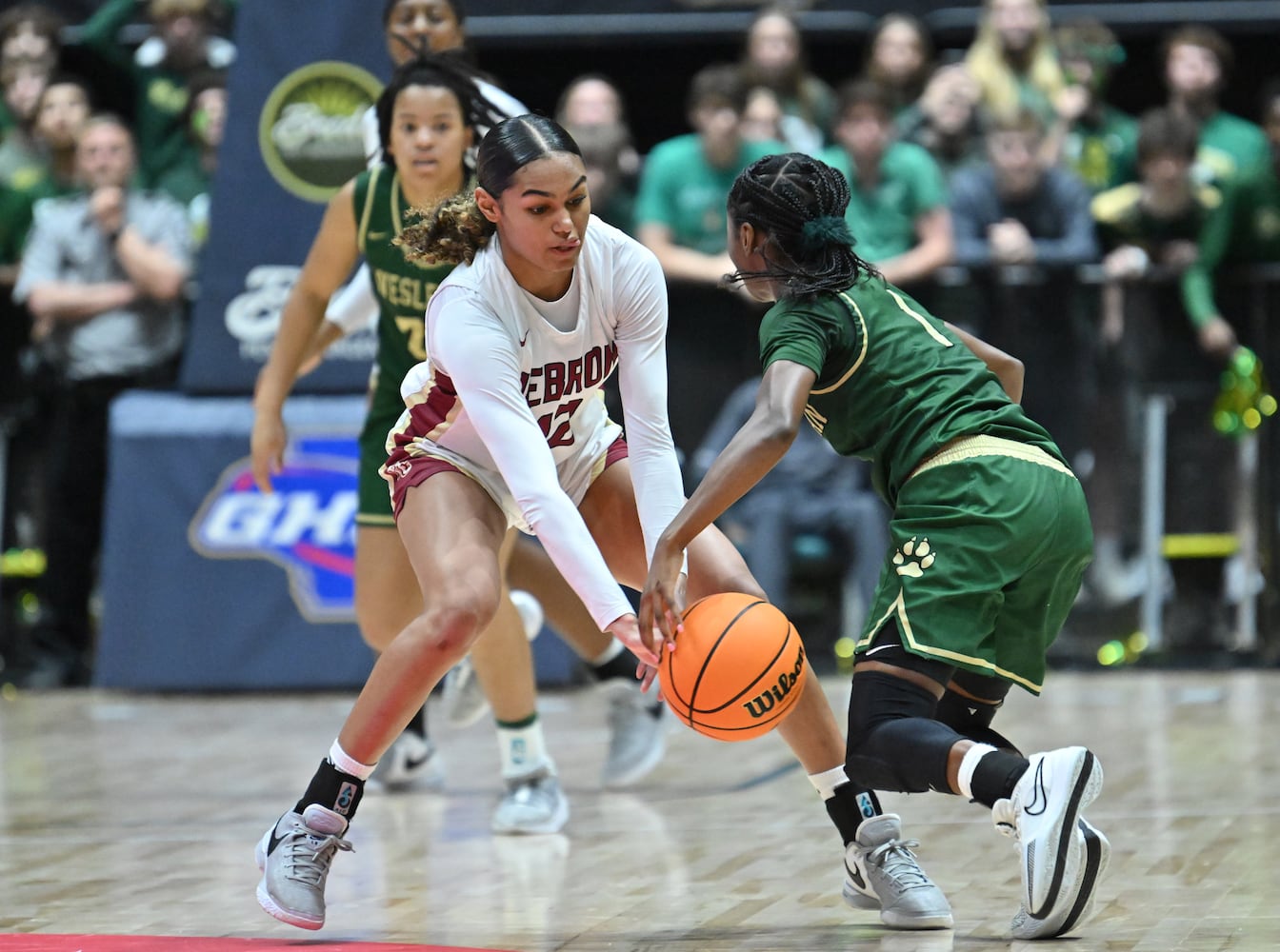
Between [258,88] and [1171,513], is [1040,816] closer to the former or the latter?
[1171,513]

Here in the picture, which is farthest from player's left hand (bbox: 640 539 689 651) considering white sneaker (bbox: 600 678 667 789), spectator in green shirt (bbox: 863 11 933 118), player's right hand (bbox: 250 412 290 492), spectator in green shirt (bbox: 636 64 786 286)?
spectator in green shirt (bbox: 863 11 933 118)

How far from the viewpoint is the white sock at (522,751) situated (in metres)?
5.47

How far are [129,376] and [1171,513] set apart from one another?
467 cm

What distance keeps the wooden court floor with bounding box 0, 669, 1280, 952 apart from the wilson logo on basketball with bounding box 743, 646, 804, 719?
48 centimetres

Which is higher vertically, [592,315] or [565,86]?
[565,86]

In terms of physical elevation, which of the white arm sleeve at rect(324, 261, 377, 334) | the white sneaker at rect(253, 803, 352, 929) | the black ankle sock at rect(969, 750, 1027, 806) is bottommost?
the white sneaker at rect(253, 803, 352, 929)

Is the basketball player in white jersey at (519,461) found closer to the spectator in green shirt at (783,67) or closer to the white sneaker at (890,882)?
the white sneaker at (890,882)

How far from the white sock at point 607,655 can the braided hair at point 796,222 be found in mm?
2132

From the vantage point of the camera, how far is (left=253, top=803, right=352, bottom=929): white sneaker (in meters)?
4.02

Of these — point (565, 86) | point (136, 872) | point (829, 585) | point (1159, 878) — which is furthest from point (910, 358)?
point (565, 86)

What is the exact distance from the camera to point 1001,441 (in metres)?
4.08

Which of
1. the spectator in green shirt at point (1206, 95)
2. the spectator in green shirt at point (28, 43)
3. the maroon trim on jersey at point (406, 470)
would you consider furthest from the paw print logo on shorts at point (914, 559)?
the spectator in green shirt at point (28, 43)

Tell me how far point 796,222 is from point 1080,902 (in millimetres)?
1495

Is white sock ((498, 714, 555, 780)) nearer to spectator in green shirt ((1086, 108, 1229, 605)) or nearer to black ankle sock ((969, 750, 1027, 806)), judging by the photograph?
black ankle sock ((969, 750, 1027, 806))
